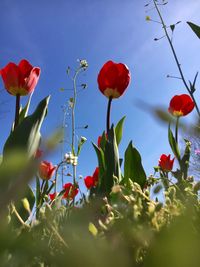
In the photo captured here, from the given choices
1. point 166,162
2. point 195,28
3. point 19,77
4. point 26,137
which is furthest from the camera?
point 166,162

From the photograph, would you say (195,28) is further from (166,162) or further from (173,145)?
(166,162)

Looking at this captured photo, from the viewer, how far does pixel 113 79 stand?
146 centimetres

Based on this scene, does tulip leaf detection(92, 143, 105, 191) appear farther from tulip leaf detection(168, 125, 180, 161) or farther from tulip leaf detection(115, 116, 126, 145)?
tulip leaf detection(168, 125, 180, 161)

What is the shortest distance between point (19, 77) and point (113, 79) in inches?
15.5

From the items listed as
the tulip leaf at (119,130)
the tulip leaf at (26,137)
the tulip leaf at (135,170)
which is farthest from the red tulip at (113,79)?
the tulip leaf at (26,137)

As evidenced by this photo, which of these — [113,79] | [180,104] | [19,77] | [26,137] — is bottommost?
[180,104]

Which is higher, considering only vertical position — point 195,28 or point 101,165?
point 195,28

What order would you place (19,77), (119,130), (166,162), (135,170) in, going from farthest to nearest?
(166,162) < (119,130) < (19,77) < (135,170)

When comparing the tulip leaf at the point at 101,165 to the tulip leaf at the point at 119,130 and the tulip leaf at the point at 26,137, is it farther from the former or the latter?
the tulip leaf at the point at 26,137

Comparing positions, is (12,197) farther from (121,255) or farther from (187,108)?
(187,108)

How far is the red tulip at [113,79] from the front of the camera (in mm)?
1450

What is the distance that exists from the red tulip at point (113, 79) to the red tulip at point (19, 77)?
30cm

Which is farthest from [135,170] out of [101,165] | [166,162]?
[166,162]

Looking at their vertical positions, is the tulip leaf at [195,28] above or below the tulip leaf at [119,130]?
above
